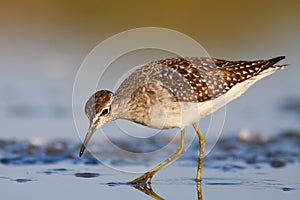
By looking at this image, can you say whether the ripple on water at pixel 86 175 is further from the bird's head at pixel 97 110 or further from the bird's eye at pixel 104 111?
the bird's eye at pixel 104 111

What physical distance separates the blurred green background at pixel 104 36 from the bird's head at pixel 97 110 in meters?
3.92

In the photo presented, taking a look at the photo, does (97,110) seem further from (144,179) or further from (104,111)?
(144,179)

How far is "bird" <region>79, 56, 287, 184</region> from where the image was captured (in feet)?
32.4

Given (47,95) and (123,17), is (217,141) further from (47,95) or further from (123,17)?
(123,17)

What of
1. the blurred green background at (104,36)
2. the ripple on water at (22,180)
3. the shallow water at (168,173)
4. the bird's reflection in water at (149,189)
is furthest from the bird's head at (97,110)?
the blurred green background at (104,36)

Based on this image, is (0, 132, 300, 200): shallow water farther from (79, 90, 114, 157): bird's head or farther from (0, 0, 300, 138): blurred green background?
(0, 0, 300, 138): blurred green background

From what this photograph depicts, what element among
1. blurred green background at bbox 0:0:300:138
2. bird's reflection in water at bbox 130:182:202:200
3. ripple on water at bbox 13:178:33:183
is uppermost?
blurred green background at bbox 0:0:300:138

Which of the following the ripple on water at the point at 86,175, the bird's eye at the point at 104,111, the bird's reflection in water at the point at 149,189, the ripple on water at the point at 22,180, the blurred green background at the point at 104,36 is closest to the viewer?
the bird's reflection in water at the point at 149,189

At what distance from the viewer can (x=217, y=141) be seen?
1204 centimetres

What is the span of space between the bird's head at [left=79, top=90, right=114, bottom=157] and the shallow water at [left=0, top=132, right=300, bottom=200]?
1.83 ft

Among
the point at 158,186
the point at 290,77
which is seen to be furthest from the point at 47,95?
the point at 158,186

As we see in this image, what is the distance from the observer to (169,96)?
10.0m

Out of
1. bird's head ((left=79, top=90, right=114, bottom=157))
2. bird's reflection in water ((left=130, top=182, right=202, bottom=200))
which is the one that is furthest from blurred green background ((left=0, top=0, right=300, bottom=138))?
bird's reflection in water ((left=130, top=182, right=202, bottom=200))

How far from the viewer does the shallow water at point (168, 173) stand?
9.23 metres
